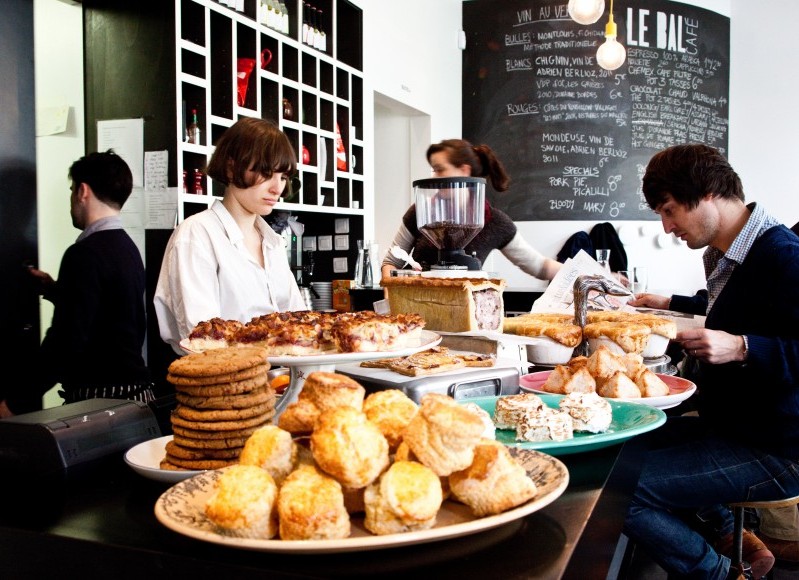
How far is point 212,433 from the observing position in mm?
958

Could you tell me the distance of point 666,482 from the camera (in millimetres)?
1785

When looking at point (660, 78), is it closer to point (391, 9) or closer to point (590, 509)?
point (391, 9)

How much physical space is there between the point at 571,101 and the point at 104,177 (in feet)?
16.0

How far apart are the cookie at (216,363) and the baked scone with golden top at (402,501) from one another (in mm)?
305

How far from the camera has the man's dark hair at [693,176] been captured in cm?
206

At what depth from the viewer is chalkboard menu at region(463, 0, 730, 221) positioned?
22.0 ft

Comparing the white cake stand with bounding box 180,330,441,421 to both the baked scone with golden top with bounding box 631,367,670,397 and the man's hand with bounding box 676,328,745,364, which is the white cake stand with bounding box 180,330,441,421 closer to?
the baked scone with golden top with bounding box 631,367,670,397

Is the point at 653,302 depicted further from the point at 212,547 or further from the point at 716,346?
the point at 212,547

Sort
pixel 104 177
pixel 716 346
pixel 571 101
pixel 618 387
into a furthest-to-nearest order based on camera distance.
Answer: pixel 571 101
pixel 104 177
pixel 716 346
pixel 618 387

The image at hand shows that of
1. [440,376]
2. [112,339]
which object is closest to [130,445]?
[440,376]

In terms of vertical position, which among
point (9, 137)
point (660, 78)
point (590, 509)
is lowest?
point (590, 509)

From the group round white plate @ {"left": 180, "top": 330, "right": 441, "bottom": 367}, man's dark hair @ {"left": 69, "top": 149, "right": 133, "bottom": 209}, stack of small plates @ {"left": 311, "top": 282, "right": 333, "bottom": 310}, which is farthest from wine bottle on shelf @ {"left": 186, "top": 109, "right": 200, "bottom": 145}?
round white plate @ {"left": 180, "top": 330, "right": 441, "bottom": 367}

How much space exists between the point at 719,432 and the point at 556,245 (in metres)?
4.94

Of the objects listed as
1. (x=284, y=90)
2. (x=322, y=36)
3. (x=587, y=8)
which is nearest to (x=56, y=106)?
(x=284, y=90)
